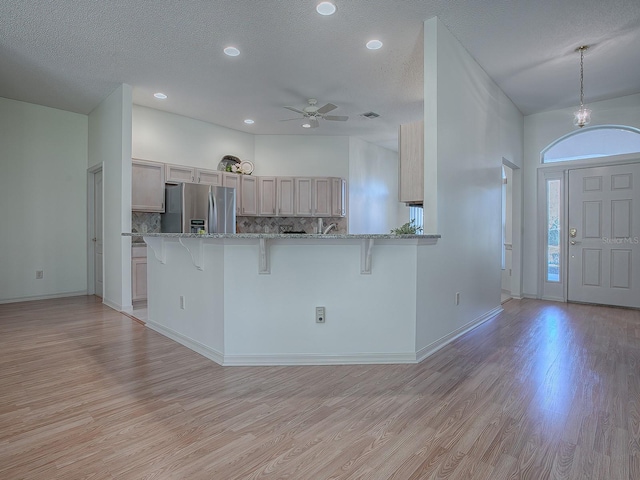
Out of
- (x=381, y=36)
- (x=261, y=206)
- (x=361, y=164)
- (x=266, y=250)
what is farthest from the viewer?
(x=361, y=164)

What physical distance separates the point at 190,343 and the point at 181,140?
395 centimetres

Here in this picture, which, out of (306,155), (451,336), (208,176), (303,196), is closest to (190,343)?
(451,336)

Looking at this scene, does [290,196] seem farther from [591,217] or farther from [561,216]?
[591,217]

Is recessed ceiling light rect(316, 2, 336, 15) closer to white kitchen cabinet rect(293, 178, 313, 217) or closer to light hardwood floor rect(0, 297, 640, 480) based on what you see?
light hardwood floor rect(0, 297, 640, 480)

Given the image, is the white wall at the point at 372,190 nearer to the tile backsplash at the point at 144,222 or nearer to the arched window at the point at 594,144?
the arched window at the point at 594,144

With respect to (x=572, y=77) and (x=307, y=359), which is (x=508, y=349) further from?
(x=572, y=77)

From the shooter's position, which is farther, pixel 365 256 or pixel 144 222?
pixel 144 222

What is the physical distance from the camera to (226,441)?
177 cm

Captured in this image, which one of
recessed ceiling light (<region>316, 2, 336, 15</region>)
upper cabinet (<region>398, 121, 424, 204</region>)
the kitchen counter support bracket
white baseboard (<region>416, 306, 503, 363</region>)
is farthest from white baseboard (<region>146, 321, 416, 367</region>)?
recessed ceiling light (<region>316, 2, 336, 15</region>)

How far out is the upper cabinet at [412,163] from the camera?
3.41 metres

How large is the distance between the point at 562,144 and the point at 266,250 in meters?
5.25

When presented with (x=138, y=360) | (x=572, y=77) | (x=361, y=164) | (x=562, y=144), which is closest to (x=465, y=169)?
(x=572, y=77)

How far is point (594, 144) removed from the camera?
17.3 feet

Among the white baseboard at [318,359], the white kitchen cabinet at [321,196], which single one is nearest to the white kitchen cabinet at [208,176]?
the white kitchen cabinet at [321,196]
